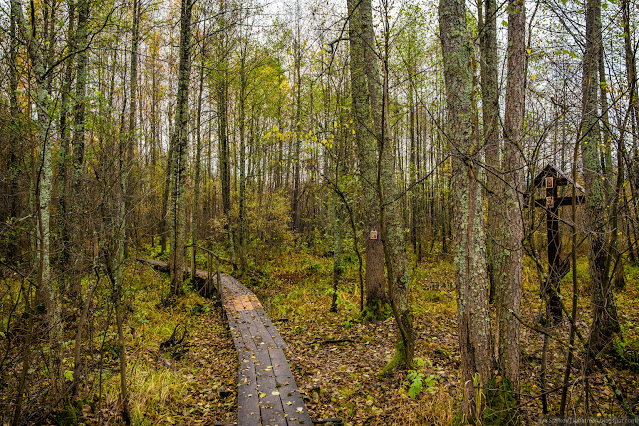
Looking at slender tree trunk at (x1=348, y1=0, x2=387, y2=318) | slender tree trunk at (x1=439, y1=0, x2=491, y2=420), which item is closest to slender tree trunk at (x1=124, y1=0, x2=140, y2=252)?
slender tree trunk at (x1=439, y1=0, x2=491, y2=420)

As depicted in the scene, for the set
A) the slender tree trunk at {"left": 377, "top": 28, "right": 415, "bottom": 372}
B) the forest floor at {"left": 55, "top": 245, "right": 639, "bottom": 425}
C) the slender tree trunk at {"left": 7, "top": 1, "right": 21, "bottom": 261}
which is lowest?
the forest floor at {"left": 55, "top": 245, "right": 639, "bottom": 425}

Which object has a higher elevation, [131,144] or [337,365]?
[131,144]

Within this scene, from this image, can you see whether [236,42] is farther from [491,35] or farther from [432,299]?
[432,299]

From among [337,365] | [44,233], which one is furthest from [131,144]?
[337,365]

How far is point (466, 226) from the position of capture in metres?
3.41

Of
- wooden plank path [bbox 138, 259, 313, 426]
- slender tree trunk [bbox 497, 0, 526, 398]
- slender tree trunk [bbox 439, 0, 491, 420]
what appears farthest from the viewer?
wooden plank path [bbox 138, 259, 313, 426]

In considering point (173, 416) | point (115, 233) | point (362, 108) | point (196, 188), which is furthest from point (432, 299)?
point (196, 188)

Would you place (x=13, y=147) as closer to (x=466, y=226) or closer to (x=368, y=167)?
(x=368, y=167)

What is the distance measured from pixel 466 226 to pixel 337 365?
11.6 feet

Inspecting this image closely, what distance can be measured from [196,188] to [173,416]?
38.1 feet

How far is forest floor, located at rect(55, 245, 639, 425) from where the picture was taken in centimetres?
410

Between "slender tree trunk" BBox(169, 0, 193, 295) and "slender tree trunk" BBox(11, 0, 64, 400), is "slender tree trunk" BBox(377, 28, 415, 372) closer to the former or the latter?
"slender tree trunk" BBox(11, 0, 64, 400)

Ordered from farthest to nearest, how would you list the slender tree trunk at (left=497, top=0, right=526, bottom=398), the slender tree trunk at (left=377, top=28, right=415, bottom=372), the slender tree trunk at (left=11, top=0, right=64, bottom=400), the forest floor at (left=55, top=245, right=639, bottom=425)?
the slender tree trunk at (left=377, top=28, right=415, bottom=372) → the forest floor at (left=55, top=245, right=639, bottom=425) → the slender tree trunk at (left=497, top=0, right=526, bottom=398) → the slender tree trunk at (left=11, top=0, right=64, bottom=400)

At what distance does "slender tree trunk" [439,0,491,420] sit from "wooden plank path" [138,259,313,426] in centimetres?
198
